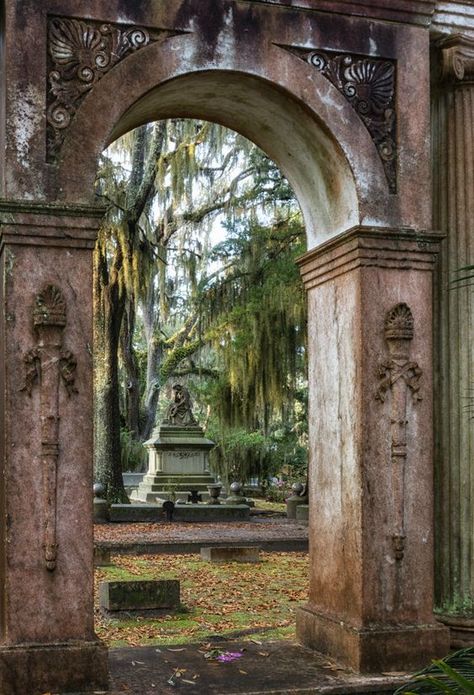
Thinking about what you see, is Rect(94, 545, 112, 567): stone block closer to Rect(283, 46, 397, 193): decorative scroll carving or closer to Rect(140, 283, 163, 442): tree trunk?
Rect(283, 46, 397, 193): decorative scroll carving

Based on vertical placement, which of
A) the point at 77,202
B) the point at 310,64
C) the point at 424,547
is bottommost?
the point at 424,547

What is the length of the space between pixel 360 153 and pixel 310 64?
2.20 feet

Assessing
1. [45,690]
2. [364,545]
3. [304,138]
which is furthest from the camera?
[304,138]

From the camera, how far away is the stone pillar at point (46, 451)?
531cm

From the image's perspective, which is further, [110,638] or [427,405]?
[110,638]

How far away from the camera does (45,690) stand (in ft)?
17.2

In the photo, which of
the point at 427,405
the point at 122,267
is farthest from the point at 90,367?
the point at 122,267

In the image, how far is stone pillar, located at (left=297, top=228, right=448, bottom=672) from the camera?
19.6 ft

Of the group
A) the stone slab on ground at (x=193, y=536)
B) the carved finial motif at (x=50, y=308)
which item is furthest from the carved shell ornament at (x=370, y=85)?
the stone slab on ground at (x=193, y=536)

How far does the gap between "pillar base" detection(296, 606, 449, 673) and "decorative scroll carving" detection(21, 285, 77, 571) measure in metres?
1.98

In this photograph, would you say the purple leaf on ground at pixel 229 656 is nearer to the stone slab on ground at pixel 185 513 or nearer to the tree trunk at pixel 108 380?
the stone slab on ground at pixel 185 513

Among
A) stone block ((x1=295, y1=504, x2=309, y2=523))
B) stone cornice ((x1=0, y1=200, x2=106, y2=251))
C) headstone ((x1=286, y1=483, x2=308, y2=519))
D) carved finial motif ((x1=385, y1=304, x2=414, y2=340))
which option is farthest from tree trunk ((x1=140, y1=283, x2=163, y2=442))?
stone cornice ((x1=0, y1=200, x2=106, y2=251))

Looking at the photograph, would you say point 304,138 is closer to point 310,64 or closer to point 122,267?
point 310,64

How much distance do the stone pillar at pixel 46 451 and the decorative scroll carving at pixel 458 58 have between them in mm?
2793
